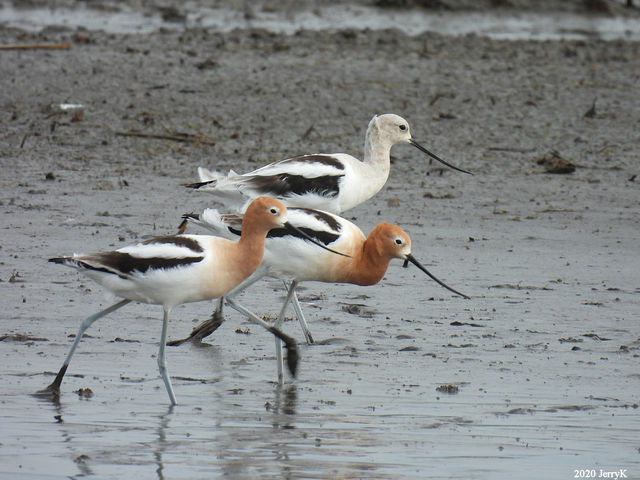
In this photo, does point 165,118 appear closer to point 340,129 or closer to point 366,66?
point 340,129

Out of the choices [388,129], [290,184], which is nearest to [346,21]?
[388,129]

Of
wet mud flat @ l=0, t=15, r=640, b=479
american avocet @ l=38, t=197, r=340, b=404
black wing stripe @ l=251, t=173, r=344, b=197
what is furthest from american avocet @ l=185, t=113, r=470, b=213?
american avocet @ l=38, t=197, r=340, b=404

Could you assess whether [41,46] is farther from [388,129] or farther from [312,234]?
[312,234]

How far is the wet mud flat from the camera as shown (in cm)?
539

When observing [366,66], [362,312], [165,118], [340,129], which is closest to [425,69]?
[366,66]

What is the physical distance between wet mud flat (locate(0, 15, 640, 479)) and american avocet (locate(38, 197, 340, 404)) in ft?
0.78

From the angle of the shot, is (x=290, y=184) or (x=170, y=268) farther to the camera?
(x=290, y=184)

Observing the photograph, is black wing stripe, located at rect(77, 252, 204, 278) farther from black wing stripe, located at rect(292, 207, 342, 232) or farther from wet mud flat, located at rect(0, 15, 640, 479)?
black wing stripe, located at rect(292, 207, 342, 232)

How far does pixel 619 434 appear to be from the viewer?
5535 mm

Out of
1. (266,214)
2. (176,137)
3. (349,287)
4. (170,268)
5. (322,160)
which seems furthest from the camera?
(176,137)

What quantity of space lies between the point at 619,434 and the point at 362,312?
252cm

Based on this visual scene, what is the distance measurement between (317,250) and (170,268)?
1.20 metres

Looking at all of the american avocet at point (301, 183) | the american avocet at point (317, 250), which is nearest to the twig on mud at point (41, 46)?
the american avocet at point (301, 183)

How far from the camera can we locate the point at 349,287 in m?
8.45
